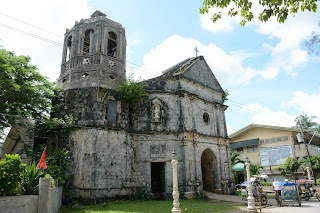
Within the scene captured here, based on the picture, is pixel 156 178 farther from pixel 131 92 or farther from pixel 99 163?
pixel 131 92

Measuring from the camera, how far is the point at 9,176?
26.7 feet

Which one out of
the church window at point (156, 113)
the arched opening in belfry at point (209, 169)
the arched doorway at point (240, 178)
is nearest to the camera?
the church window at point (156, 113)

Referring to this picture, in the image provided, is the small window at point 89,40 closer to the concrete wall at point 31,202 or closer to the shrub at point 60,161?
the shrub at point 60,161

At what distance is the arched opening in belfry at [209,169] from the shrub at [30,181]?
13723mm

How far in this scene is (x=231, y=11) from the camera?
Result: 595cm

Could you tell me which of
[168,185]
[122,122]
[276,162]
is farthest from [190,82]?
[276,162]

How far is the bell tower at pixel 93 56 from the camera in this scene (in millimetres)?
16172

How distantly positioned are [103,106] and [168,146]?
17.5 ft

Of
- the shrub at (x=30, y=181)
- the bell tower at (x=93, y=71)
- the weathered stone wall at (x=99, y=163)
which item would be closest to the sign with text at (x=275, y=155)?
the weathered stone wall at (x=99, y=163)

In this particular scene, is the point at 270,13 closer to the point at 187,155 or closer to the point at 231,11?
the point at 231,11

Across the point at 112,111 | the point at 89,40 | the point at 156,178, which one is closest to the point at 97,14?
the point at 89,40

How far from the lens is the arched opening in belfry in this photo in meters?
19.4

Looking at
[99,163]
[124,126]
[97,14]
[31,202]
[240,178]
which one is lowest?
[240,178]

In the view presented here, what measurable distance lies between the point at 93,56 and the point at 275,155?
80.9 feet
